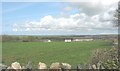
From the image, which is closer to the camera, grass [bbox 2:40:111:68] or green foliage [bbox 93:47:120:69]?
green foliage [bbox 93:47:120:69]

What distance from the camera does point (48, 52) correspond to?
907 cm

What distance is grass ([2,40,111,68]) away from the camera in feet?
24.4

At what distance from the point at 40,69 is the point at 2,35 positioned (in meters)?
1.56

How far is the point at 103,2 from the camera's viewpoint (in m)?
5.91

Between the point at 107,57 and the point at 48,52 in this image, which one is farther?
the point at 48,52

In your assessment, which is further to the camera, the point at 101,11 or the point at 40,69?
the point at 101,11

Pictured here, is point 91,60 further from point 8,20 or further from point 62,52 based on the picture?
point 62,52

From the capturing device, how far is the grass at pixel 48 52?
24.4ft

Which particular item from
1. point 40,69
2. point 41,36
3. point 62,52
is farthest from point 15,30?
point 62,52

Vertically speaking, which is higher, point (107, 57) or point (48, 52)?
point (107, 57)

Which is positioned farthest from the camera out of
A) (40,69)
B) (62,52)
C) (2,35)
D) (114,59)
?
(62,52)

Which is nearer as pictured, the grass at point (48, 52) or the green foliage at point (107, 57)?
the green foliage at point (107, 57)

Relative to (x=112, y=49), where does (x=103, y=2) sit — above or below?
above

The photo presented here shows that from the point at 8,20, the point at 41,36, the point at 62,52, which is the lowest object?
the point at 62,52
